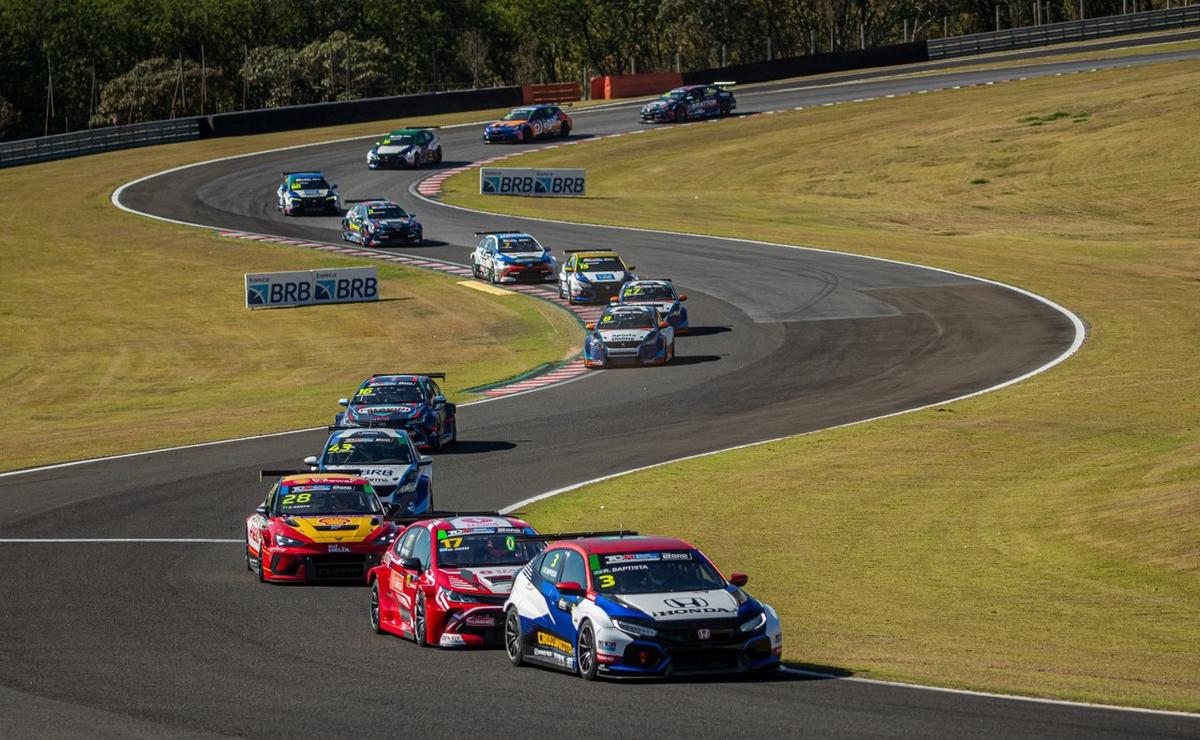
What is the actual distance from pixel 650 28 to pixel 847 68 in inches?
2053

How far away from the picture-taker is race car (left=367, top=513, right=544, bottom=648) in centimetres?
1731

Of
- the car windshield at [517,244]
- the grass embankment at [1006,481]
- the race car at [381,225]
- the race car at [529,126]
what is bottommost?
the grass embankment at [1006,481]

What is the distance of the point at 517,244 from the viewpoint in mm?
56312

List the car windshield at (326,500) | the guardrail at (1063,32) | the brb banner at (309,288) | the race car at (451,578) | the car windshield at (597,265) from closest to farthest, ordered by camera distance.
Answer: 1. the race car at (451,578)
2. the car windshield at (326,500)
3. the car windshield at (597,265)
4. the brb banner at (309,288)
5. the guardrail at (1063,32)

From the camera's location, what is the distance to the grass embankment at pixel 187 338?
38844 millimetres

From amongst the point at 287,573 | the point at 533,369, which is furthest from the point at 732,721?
the point at 533,369

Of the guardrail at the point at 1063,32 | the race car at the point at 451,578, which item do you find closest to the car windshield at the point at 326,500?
the race car at the point at 451,578

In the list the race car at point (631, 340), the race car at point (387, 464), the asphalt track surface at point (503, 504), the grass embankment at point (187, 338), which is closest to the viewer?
the asphalt track surface at point (503, 504)

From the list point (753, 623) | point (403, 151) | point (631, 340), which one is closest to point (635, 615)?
point (753, 623)

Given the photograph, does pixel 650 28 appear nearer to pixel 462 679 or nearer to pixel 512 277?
pixel 512 277

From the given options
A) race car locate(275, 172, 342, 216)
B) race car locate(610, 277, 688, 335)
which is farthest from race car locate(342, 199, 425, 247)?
race car locate(610, 277, 688, 335)

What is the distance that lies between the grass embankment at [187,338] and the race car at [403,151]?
524 inches

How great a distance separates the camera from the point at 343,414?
106 ft

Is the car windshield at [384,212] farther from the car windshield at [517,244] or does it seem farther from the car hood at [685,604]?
the car hood at [685,604]
